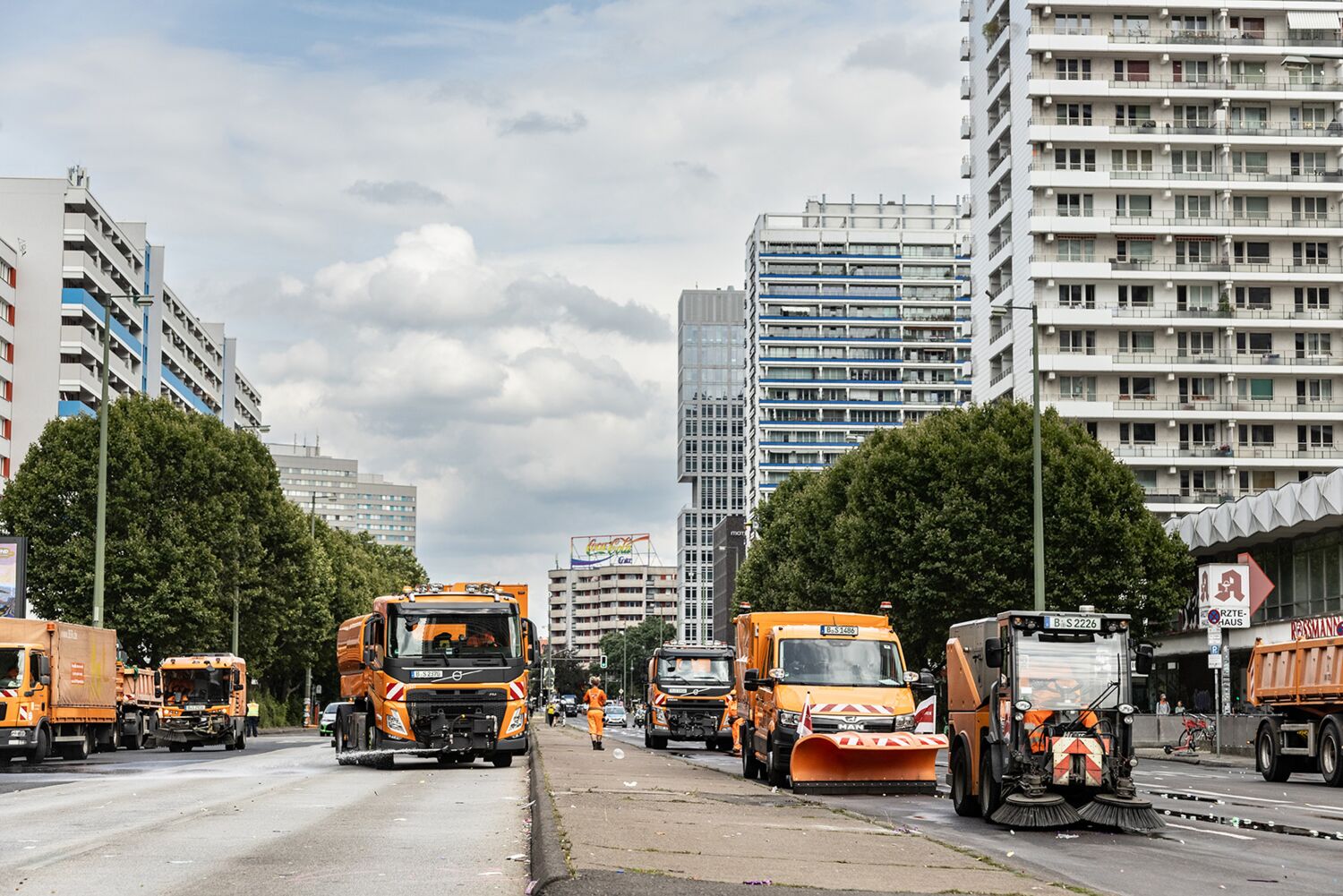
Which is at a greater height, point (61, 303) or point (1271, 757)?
point (61, 303)

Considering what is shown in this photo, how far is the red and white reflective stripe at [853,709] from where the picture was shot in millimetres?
24312

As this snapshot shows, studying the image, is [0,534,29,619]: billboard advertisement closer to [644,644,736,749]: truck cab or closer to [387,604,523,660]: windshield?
[644,644,736,749]: truck cab

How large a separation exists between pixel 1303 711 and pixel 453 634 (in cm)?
1501

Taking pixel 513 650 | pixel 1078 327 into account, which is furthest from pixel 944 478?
pixel 1078 327

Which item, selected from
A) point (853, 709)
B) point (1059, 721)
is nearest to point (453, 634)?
point (853, 709)

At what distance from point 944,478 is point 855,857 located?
4037 centimetres

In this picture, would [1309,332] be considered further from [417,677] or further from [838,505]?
[417,677]

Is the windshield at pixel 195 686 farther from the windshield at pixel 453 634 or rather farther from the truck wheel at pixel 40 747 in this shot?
the windshield at pixel 453 634

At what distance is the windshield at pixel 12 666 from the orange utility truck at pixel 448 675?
8989 mm

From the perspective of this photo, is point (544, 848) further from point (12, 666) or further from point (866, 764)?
point (12, 666)

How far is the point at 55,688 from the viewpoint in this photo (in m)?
38.0

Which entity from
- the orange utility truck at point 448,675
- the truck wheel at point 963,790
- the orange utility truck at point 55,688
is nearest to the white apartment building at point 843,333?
the orange utility truck at point 55,688

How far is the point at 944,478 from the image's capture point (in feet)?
175

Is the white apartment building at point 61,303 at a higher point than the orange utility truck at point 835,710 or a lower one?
higher
